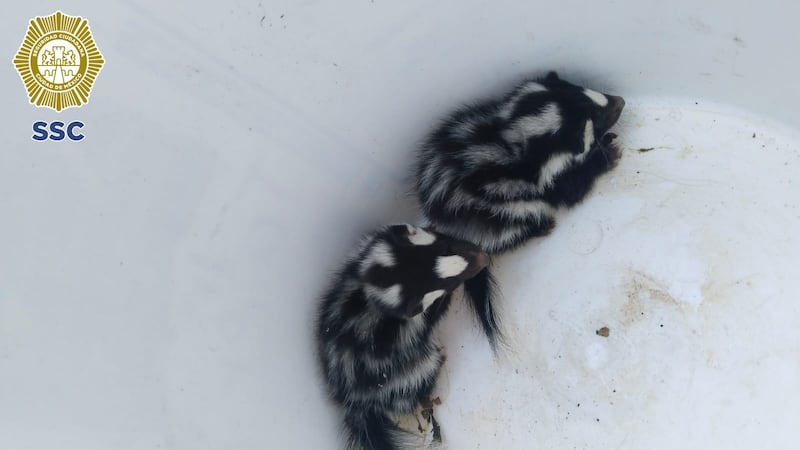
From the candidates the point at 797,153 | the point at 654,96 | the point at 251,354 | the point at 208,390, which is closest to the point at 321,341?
the point at 251,354

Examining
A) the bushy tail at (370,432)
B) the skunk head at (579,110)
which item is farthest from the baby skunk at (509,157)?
the bushy tail at (370,432)

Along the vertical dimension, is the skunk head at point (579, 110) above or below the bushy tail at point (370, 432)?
above

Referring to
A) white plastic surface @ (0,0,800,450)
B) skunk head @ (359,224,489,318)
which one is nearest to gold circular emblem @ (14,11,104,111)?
white plastic surface @ (0,0,800,450)

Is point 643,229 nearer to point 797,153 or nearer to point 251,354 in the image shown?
point 797,153

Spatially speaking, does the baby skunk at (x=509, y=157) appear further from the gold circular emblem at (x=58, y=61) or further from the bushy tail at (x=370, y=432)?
the gold circular emblem at (x=58, y=61)

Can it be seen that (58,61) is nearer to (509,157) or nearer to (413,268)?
(413,268)

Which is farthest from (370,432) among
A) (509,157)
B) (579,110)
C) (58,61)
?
(58,61)
